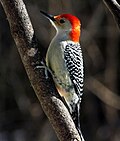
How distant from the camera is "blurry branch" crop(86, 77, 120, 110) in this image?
5180 millimetres

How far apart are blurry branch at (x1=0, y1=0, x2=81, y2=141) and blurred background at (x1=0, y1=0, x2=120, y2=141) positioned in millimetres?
2990

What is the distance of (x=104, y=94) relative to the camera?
5.18 m

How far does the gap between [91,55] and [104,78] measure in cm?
31

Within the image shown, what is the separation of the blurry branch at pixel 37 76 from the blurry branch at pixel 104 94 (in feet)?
10.3

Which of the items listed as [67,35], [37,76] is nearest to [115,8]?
[37,76]

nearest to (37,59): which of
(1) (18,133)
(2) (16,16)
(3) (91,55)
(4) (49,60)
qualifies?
(2) (16,16)

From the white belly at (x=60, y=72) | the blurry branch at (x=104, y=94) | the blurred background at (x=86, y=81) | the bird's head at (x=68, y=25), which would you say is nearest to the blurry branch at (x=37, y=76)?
the white belly at (x=60, y=72)

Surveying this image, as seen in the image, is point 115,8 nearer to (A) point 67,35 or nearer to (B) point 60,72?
(B) point 60,72

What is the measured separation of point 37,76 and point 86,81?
3276mm

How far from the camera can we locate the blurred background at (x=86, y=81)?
17.1 ft

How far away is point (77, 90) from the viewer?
2.87 m

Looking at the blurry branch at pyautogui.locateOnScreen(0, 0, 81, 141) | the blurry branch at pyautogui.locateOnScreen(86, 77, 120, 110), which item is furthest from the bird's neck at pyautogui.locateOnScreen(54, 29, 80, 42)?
the blurry branch at pyautogui.locateOnScreen(86, 77, 120, 110)

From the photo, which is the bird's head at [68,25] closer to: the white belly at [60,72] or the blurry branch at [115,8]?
the white belly at [60,72]

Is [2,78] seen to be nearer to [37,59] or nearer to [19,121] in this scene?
[19,121]
